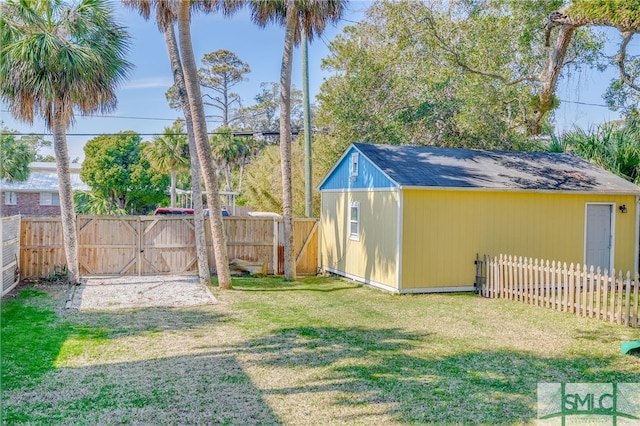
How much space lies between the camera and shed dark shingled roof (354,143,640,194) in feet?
39.5

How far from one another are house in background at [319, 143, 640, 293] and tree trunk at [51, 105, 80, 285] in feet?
22.7

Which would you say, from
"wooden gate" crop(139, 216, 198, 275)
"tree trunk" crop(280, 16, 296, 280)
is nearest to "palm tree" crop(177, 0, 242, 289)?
"tree trunk" crop(280, 16, 296, 280)

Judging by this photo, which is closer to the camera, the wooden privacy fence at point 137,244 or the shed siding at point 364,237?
the shed siding at point 364,237

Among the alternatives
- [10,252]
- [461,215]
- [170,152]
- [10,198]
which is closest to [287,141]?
[461,215]

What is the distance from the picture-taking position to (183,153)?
28797 millimetres

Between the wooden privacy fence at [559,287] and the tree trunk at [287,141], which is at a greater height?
the tree trunk at [287,141]

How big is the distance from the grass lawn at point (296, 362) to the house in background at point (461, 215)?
1.75m

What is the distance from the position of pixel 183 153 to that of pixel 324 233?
1601 centimetres

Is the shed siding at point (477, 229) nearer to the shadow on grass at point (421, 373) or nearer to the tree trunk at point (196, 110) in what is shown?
the shadow on grass at point (421, 373)

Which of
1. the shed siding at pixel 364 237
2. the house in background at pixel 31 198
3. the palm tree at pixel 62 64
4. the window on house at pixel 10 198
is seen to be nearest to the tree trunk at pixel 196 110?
the palm tree at pixel 62 64

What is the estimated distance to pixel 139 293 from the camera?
37.3 feet

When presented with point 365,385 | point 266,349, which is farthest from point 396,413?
point 266,349

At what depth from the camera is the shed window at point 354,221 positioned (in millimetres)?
13491

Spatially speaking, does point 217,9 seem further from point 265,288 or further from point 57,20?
point 265,288
